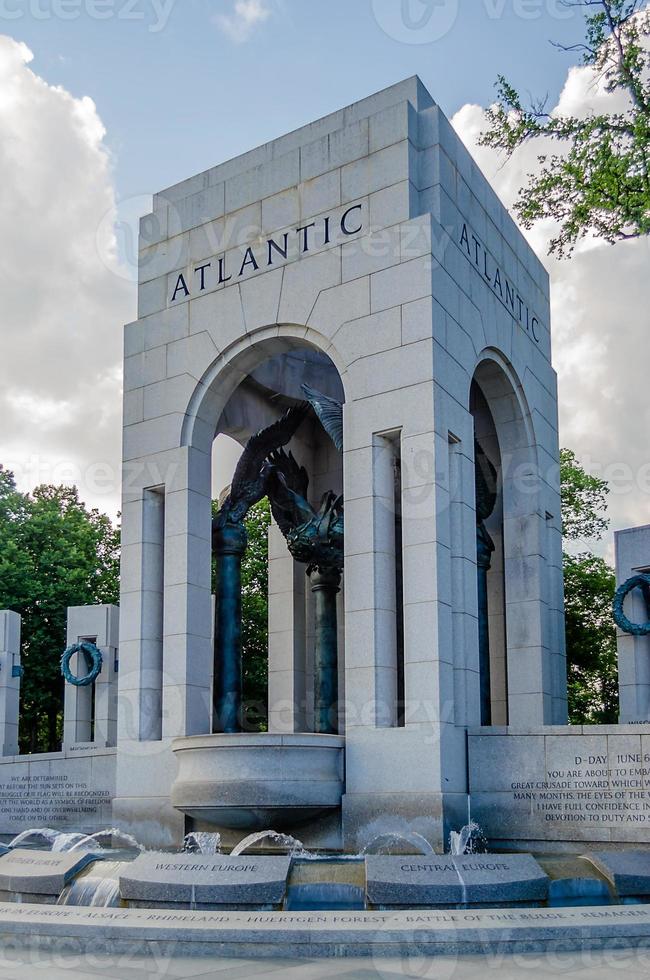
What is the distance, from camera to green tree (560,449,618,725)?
36219 millimetres

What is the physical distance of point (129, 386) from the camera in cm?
2086

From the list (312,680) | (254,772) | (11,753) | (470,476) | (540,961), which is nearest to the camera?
(540,961)

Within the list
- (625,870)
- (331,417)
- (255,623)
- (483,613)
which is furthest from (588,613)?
(625,870)

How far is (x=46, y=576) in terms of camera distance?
1736 inches

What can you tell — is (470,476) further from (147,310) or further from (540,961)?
(540,961)

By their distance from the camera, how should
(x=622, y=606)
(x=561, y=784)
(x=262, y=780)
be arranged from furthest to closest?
(x=622, y=606) < (x=561, y=784) < (x=262, y=780)

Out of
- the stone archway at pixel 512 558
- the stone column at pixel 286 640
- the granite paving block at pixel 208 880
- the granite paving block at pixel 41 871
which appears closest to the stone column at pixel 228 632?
the stone column at pixel 286 640

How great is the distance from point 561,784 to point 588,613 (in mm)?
21657

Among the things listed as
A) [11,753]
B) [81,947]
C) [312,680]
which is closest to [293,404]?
[312,680]

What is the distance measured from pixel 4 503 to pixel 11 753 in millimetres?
18421

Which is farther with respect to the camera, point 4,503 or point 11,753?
point 4,503

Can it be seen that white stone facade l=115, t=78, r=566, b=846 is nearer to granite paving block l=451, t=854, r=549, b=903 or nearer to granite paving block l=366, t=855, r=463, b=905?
granite paving block l=451, t=854, r=549, b=903

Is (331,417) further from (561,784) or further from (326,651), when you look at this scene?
(561,784)

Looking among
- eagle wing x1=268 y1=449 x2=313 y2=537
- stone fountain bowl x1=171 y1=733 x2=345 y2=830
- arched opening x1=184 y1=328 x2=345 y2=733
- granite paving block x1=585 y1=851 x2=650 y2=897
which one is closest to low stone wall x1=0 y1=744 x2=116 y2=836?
arched opening x1=184 y1=328 x2=345 y2=733
